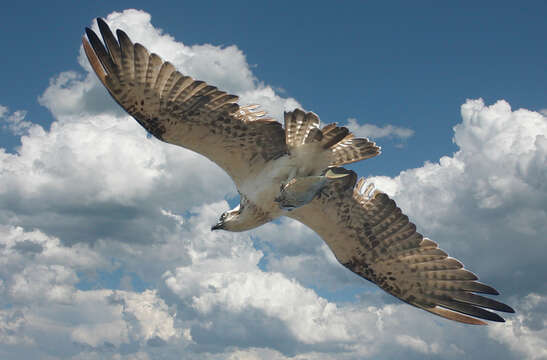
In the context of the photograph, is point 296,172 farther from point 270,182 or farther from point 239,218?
point 239,218

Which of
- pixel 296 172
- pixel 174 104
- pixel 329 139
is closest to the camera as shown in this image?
pixel 329 139

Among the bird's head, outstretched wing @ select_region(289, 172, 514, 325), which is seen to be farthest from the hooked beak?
outstretched wing @ select_region(289, 172, 514, 325)

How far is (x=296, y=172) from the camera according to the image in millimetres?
10438

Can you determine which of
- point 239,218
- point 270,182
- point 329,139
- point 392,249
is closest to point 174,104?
point 270,182

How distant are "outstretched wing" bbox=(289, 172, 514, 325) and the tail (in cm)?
105

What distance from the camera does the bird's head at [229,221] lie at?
10.7 m

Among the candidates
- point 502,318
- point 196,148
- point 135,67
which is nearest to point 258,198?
point 196,148

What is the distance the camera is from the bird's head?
10703mm

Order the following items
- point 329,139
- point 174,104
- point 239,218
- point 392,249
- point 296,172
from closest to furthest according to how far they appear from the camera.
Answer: point 329,139 < point 174,104 < point 296,172 < point 239,218 < point 392,249

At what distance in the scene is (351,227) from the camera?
12062mm

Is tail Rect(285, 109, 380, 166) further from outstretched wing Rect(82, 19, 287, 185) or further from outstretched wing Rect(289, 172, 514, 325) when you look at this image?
outstretched wing Rect(289, 172, 514, 325)

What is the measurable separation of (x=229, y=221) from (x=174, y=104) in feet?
8.23

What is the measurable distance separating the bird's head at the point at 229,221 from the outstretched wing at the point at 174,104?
1.25 meters

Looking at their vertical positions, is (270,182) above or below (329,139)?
below
